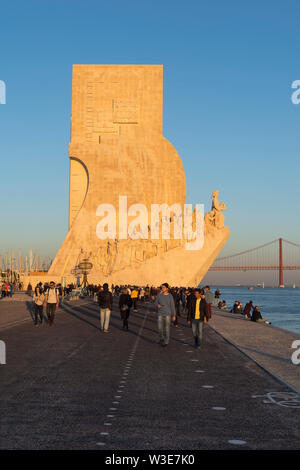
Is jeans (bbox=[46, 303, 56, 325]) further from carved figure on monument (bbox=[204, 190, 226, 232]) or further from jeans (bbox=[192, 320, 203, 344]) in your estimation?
carved figure on monument (bbox=[204, 190, 226, 232])

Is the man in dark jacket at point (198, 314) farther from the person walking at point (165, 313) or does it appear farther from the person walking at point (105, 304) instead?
the person walking at point (105, 304)

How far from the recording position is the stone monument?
2067 inches

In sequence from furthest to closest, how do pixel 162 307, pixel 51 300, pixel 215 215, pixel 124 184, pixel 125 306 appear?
1. pixel 124 184
2. pixel 215 215
3. pixel 51 300
4. pixel 125 306
5. pixel 162 307

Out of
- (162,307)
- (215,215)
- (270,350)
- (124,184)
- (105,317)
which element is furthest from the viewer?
(124,184)

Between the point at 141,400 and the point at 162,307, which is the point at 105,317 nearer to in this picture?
the point at 162,307

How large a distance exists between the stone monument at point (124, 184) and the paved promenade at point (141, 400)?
40436mm

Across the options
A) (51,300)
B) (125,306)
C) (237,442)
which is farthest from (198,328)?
(237,442)

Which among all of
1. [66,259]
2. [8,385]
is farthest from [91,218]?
[8,385]

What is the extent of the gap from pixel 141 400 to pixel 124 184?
6188 cm

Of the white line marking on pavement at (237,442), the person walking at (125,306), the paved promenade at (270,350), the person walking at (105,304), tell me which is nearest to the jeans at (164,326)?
the paved promenade at (270,350)

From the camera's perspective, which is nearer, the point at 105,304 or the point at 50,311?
the point at 105,304

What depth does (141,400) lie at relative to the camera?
6.70 metres

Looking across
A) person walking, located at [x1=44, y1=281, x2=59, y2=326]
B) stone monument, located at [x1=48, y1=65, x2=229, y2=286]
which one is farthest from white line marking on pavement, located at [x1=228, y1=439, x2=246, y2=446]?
stone monument, located at [x1=48, y1=65, x2=229, y2=286]
